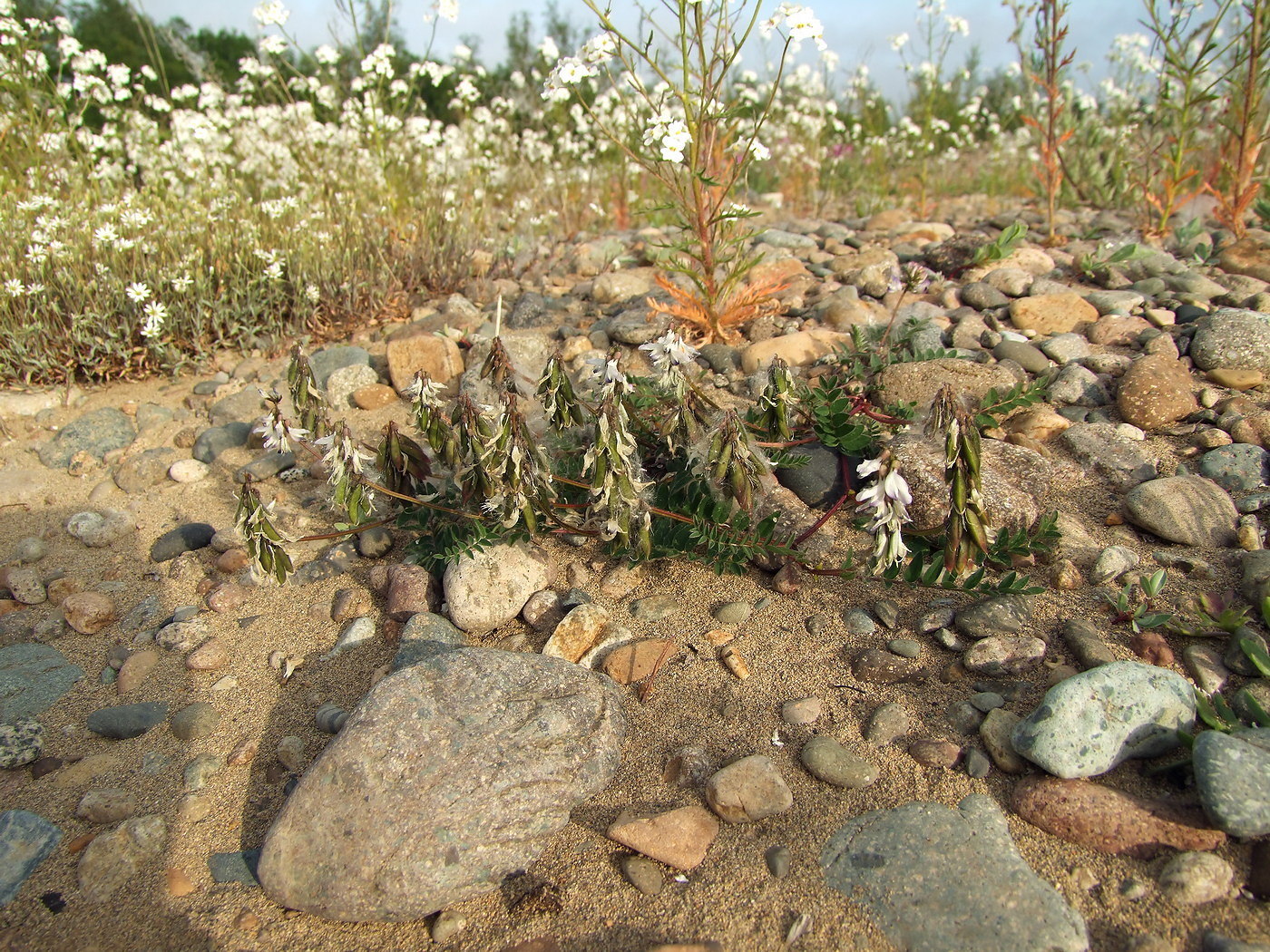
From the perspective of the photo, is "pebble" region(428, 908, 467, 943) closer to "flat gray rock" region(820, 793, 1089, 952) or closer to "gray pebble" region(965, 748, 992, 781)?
"flat gray rock" region(820, 793, 1089, 952)

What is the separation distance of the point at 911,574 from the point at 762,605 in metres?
0.50

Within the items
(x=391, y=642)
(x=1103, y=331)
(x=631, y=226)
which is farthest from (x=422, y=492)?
(x=631, y=226)

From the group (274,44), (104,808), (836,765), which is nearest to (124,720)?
(104,808)

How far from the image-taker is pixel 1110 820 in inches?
75.1

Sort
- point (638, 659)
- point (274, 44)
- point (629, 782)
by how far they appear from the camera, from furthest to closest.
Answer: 1. point (274, 44)
2. point (638, 659)
3. point (629, 782)

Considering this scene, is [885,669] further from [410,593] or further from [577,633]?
[410,593]

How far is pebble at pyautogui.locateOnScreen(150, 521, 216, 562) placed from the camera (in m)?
3.29

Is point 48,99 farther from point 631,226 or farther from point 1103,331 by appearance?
point 1103,331

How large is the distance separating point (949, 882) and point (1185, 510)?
171cm

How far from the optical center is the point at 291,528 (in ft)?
11.1

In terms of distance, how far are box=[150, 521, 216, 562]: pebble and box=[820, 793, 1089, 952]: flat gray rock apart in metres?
2.70

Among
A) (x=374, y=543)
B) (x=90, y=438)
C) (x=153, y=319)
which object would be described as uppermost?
(x=153, y=319)

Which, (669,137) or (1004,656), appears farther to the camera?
(669,137)

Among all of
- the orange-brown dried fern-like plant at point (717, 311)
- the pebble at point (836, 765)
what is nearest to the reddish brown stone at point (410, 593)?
the pebble at point (836, 765)
